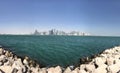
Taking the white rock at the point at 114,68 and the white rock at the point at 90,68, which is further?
the white rock at the point at 90,68

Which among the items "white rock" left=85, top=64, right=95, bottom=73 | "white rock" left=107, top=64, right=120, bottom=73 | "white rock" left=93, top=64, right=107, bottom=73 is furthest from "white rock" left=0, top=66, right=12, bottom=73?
"white rock" left=107, top=64, right=120, bottom=73

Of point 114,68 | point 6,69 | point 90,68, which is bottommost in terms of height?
point 90,68

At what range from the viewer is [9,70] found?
1404 cm

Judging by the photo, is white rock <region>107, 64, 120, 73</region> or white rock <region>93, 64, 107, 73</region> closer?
white rock <region>107, 64, 120, 73</region>

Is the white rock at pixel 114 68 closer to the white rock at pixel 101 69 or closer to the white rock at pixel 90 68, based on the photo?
the white rock at pixel 101 69

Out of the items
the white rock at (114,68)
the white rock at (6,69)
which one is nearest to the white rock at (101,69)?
the white rock at (114,68)

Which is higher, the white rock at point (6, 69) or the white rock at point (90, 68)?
the white rock at point (6, 69)

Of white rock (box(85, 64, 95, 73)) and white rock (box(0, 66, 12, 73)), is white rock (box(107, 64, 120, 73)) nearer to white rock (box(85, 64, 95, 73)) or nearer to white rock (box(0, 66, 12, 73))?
white rock (box(85, 64, 95, 73))

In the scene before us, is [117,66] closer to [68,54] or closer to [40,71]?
[40,71]

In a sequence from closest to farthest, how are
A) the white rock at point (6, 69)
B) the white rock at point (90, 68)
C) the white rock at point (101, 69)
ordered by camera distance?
the white rock at point (6, 69) < the white rock at point (101, 69) < the white rock at point (90, 68)

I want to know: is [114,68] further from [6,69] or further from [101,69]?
[6,69]

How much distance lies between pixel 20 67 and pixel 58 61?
37.4ft

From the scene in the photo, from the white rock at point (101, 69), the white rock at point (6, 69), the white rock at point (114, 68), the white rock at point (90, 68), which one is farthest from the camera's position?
the white rock at point (90, 68)

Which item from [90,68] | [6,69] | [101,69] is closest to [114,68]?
[101,69]
